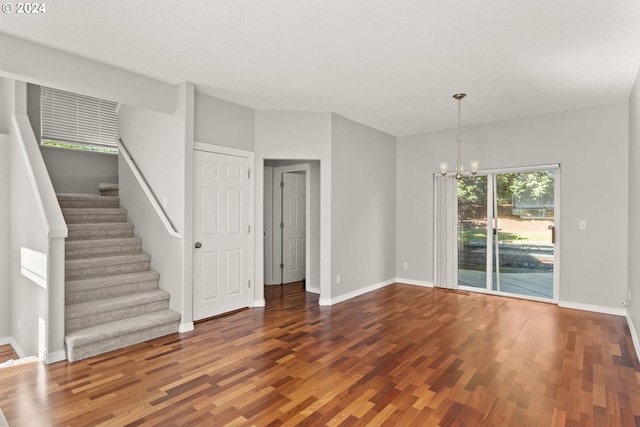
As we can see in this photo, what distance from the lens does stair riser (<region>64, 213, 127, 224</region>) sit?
4.68m

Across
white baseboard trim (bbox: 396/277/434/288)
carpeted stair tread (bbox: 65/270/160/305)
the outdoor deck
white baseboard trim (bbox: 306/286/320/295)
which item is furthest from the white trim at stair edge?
carpeted stair tread (bbox: 65/270/160/305)

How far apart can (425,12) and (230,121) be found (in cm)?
291

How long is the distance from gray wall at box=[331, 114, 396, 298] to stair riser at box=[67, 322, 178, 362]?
2.29 meters

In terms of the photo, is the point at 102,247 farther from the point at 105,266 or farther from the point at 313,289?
the point at 313,289

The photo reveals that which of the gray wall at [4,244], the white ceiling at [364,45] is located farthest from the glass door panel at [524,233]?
the gray wall at [4,244]

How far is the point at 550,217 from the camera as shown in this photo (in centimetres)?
521

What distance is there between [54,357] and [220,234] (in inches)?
80.9

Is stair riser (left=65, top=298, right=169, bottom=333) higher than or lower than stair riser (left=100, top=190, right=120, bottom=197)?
lower

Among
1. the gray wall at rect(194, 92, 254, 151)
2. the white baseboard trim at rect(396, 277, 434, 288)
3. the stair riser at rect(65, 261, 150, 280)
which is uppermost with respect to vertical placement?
the gray wall at rect(194, 92, 254, 151)

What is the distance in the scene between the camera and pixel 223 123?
462 cm

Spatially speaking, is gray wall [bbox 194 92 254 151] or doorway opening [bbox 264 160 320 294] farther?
doorway opening [bbox 264 160 320 294]

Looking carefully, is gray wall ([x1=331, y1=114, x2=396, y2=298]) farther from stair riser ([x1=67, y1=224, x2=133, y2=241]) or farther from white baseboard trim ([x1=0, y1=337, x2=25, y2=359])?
white baseboard trim ([x1=0, y1=337, x2=25, y2=359])

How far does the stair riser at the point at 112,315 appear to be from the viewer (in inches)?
137

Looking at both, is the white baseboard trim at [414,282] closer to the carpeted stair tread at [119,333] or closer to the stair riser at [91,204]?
the carpeted stair tread at [119,333]
